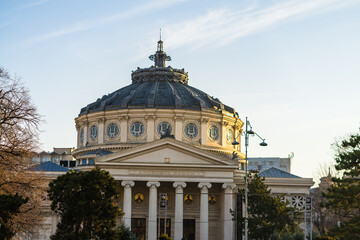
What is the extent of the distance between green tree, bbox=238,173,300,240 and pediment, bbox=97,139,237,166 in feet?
24.2

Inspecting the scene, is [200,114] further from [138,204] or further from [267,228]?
[267,228]

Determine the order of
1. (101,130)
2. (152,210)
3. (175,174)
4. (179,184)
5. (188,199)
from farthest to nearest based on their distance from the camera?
(101,130) < (188,199) < (175,174) < (179,184) < (152,210)

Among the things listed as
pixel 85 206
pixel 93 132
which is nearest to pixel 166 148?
pixel 93 132

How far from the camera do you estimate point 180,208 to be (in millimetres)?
71000

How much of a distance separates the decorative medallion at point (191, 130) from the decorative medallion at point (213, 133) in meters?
2.23

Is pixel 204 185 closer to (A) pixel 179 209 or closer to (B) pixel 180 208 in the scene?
(B) pixel 180 208

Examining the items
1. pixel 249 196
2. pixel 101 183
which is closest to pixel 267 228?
pixel 249 196

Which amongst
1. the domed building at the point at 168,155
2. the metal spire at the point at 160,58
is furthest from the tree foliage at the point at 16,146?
the metal spire at the point at 160,58

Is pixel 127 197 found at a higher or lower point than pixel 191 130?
lower

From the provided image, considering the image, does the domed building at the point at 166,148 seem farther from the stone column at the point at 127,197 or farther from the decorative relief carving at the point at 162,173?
the stone column at the point at 127,197

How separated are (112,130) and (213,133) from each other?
14.3 m

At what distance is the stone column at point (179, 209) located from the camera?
230ft

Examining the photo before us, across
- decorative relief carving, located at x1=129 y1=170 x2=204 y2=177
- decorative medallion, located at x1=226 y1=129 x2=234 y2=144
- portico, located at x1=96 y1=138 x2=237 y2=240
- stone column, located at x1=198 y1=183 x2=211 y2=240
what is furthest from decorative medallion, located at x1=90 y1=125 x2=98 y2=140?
stone column, located at x1=198 y1=183 x2=211 y2=240

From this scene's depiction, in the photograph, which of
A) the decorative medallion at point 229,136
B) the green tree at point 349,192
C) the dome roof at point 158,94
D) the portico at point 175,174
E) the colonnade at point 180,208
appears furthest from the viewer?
the decorative medallion at point 229,136
